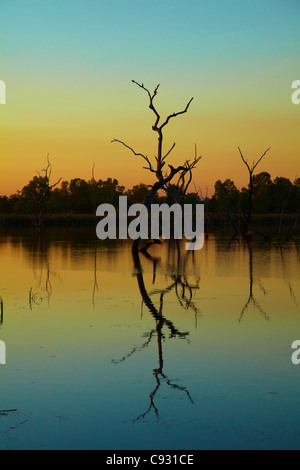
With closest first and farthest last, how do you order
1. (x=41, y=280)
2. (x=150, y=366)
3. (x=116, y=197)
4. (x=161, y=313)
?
(x=150, y=366) < (x=161, y=313) < (x=41, y=280) < (x=116, y=197)

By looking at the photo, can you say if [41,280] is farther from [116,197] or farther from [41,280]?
[116,197]

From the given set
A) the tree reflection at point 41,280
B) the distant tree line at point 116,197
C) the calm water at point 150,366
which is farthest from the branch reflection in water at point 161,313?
the distant tree line at point 116,197

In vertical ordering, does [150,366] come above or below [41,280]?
below

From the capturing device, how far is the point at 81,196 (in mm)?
146125

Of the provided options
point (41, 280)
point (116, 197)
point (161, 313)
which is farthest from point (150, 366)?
point (116, 197)

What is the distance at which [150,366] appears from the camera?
876 centimetres

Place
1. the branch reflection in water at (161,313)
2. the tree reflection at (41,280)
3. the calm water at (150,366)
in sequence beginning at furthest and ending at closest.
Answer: the tree reflection at (41,280) < the branch reflection in water at (161,313) < the calm water at (150,366)

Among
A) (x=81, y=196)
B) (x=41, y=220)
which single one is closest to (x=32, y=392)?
(x=41, y=220)

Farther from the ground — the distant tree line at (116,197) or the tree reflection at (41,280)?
the distant tree line at (116,197)

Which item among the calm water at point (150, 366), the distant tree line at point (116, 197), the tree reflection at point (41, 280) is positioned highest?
the distant tree line at point (116, 197)

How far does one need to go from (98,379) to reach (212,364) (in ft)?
6.14

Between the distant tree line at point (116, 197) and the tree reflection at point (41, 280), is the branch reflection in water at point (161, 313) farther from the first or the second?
the distant tree line at point (116, 197)

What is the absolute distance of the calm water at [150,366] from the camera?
20.9ft
